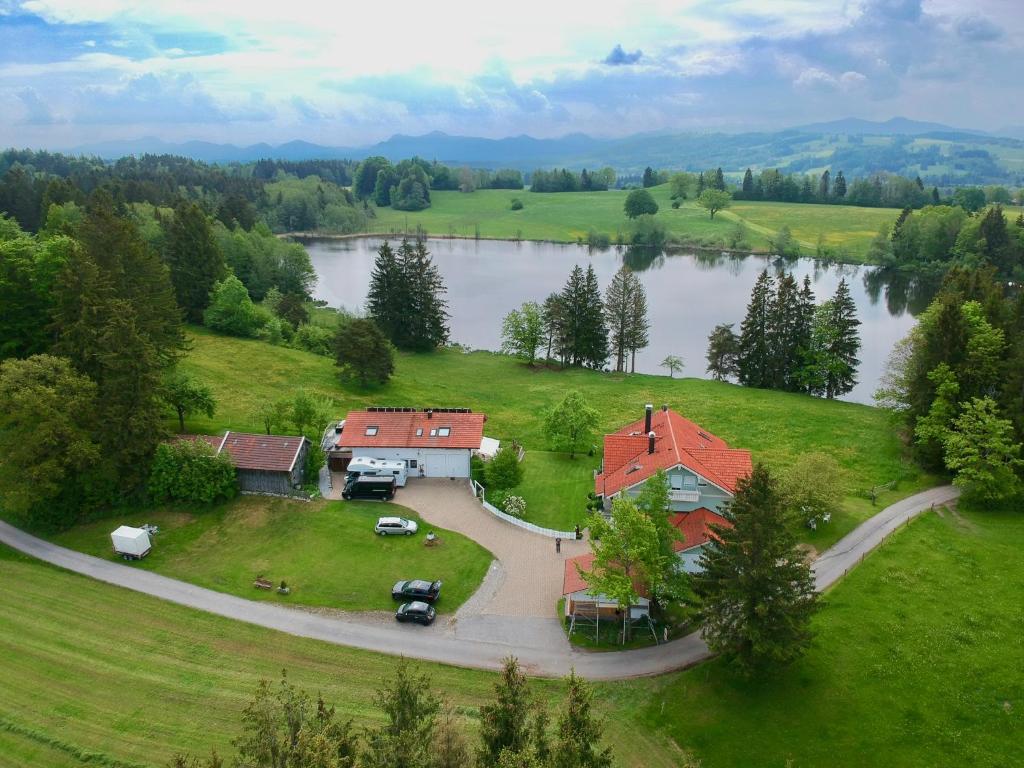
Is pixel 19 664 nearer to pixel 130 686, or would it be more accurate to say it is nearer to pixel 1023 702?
pixel 130 686

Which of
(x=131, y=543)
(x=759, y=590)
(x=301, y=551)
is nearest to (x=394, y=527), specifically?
(x=301, y=551)

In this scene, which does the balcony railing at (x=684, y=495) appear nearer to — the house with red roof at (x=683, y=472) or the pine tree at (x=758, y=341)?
the house with red roof at (x=683, y=472)

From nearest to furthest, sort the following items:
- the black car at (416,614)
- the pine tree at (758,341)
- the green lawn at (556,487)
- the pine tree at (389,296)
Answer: the black car at (416,614)
the green lawn at (556,487)
the pine tree at (758,341)
the pine tree at (389,296)

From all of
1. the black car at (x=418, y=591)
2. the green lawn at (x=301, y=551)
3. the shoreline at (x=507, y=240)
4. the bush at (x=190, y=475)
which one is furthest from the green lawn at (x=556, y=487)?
the shoreline at (x=507, y=240)

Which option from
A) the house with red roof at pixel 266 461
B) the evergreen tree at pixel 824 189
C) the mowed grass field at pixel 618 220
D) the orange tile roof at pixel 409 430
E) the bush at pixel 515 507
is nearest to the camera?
the bush at pixel 515 507

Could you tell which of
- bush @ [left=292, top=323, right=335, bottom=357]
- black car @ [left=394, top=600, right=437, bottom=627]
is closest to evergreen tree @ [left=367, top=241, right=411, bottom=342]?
bush @ [left=292, top=323, right=335, bottom=357]

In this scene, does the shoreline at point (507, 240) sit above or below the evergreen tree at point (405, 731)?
below

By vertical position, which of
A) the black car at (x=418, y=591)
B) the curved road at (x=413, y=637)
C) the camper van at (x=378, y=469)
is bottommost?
the curved road at (x=413, y=637)
